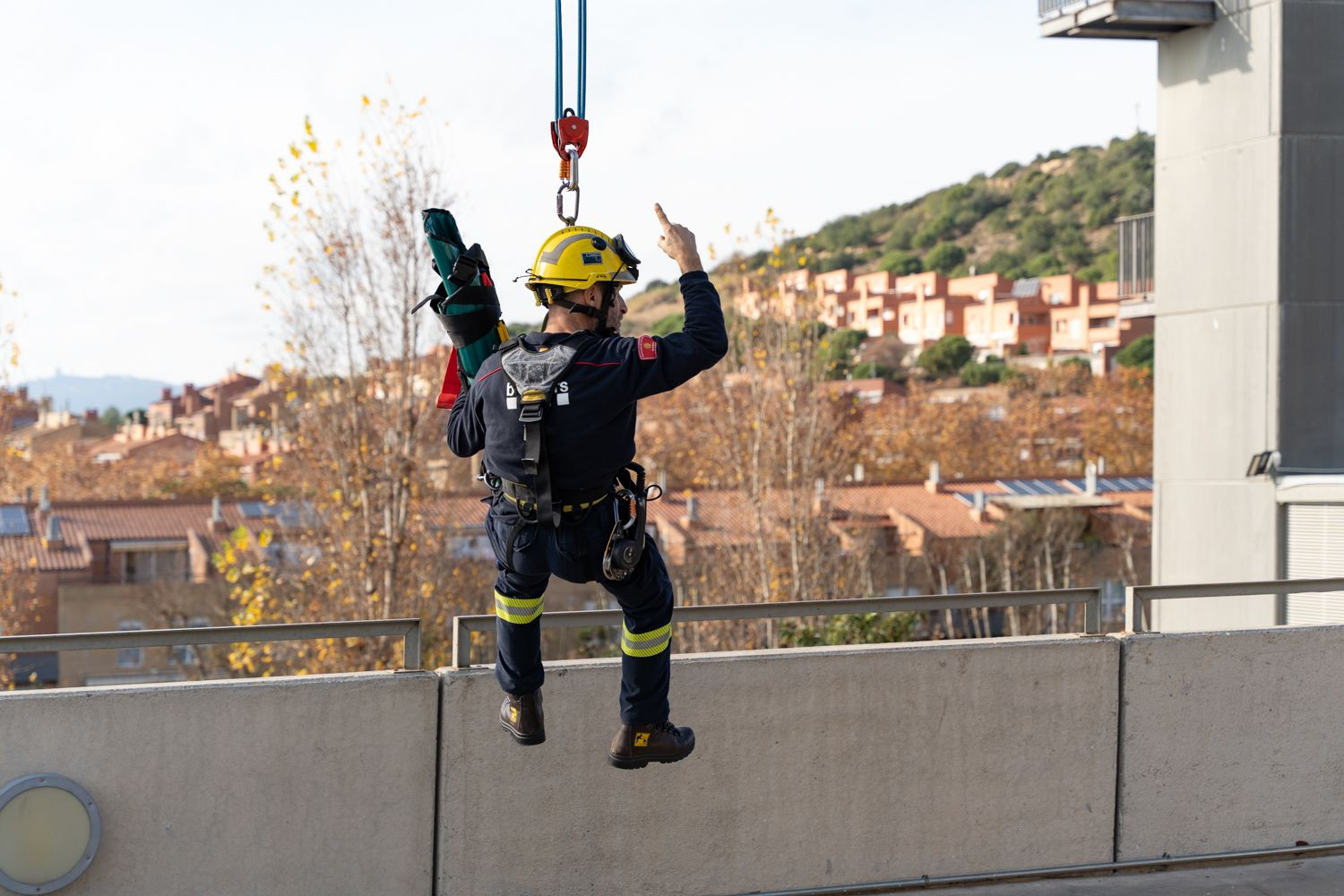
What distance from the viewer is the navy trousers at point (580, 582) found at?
15.3 ft

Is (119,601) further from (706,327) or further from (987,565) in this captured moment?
(706,327)

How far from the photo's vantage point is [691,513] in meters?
55.2

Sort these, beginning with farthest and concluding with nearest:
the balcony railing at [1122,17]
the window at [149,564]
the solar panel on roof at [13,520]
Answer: the window at [149,564] → the solar panel on roof at [13,520] → the balcony railing at [1122,17]

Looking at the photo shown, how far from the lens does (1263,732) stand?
19.7ft

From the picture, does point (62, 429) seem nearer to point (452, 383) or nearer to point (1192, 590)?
point (452, 383)

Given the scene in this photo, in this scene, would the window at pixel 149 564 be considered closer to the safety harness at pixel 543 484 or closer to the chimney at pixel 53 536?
the chimney at pixel 53 536

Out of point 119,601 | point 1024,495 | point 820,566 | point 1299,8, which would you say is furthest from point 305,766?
point 1024,495

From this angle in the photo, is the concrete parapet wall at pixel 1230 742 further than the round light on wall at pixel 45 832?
Yes

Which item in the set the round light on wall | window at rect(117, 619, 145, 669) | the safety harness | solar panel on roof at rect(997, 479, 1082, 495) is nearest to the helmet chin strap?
the safety harness

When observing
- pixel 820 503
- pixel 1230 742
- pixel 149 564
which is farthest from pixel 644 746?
pixel 149 564

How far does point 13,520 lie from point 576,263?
52171mm

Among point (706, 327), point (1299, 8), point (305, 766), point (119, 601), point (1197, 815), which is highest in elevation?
point (1299, 8)

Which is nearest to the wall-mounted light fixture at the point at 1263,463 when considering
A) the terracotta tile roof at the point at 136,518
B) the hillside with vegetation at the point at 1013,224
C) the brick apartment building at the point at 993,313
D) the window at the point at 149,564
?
the terracotta tile roof at the point at 136,518

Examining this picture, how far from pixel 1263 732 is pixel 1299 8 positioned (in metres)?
14.1
